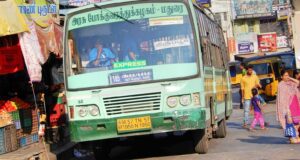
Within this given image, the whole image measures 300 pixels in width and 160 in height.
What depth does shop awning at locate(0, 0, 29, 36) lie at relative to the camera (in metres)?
10.5

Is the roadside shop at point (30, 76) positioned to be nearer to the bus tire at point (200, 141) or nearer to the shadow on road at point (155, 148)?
the shadow on road at point (155, 148)

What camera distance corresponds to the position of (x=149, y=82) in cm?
966

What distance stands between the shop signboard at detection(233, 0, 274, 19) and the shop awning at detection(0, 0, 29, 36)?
50613mm

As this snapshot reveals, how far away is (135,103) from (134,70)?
0.56 meters

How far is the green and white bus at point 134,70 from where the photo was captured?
31.5 feet

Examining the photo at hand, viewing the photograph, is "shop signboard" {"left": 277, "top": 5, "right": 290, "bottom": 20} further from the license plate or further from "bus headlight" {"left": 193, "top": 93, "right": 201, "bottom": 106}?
the license plate

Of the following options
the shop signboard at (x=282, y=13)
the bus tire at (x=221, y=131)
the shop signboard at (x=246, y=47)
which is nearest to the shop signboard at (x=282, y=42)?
the shop signboard at (x=246, y=47)

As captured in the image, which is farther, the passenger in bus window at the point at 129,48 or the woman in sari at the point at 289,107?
the woman in sari at the point at 289,107

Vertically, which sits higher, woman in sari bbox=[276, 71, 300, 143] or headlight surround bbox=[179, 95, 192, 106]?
headlight surround bbox=[179, 95, 192, 106]

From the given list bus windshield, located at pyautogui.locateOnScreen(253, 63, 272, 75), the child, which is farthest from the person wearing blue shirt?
bus windshield, located at pyautogui.locateOnScreen(253, 63, 272, 75)

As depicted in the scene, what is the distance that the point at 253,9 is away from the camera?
197 feet

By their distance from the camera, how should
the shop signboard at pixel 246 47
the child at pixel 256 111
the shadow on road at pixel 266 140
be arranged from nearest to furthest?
the shadow on road at pixel 266 140, the child at pixel 256 111, the shop signboard at pixel 246 47

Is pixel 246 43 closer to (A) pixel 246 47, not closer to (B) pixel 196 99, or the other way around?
(A) pixel 246 47

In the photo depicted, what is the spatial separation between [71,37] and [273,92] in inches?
750
